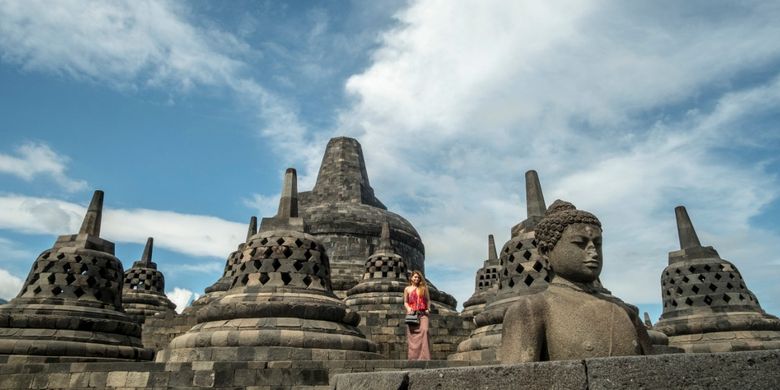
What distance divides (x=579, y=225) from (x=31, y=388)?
728 centimetres

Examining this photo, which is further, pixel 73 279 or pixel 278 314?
pixel 73 279

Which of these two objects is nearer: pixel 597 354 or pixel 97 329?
pixel 597 354

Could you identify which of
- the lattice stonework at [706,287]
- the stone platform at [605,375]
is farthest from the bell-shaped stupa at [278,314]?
the lattice stonework at [706,287]

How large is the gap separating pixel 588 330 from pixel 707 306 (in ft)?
35.2

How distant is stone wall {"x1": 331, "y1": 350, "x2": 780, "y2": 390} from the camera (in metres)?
2.14

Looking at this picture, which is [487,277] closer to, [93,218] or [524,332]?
[93,218]

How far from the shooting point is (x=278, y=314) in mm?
8406

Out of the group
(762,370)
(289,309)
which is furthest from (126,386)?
(762,370)

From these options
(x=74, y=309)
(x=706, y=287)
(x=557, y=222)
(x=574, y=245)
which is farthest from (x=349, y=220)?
(x=574, y=245)

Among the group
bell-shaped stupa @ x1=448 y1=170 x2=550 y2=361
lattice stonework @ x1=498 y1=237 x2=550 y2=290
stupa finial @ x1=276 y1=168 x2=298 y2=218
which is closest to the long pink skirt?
bell-shaped stupa @ x1=448 y1=170 x2=550 y2=361

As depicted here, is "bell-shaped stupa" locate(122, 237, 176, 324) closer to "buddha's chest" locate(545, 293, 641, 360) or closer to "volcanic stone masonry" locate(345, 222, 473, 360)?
"volcanic stone masonry" locate(345, 222, 473, 360)

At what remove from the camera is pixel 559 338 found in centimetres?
305

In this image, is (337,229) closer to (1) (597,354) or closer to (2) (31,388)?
(2) (31,388)

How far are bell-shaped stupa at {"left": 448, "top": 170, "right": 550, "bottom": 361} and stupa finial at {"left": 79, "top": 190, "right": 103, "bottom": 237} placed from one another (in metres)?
8.90
